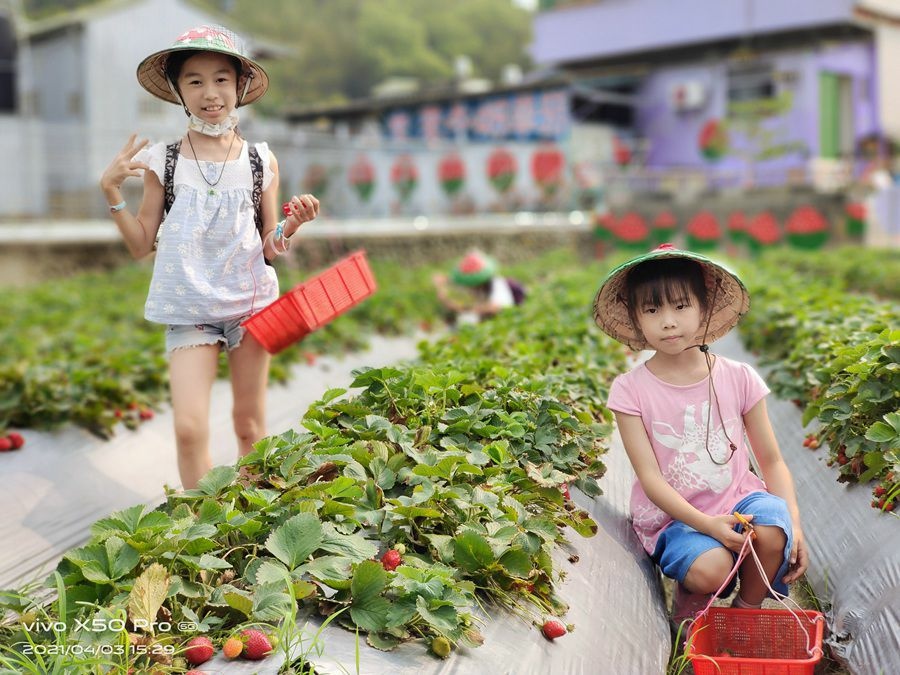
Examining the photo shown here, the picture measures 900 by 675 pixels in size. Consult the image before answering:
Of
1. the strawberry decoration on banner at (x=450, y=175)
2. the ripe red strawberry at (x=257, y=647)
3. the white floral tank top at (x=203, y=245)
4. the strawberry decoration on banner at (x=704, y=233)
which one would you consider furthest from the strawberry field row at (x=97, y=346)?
the strawberry decoration on banner at (x=704, y=233)

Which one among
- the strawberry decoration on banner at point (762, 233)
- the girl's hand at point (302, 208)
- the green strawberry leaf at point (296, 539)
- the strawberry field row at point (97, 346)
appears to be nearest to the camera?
the green strawberry leaf at point (296, 539)

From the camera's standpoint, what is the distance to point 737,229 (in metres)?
19.5

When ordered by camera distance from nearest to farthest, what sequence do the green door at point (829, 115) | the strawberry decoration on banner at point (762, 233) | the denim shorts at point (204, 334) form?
1. the denim shorts at point (204, 334)
2. the strawberry decoration on banner at point (762, 233)
3. the green door at point (829, 115)

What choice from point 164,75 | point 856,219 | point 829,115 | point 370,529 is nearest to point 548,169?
point 856,219

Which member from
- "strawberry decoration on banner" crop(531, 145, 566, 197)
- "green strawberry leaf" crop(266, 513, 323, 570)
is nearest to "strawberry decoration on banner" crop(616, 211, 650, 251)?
"strawberry decoration on banner" crop(531, 145, 566, 197)

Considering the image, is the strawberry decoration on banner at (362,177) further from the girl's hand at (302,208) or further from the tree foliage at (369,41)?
the tree foliage at (369,41)

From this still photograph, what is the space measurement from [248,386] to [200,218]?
717mm

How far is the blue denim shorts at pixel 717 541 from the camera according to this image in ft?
9.15

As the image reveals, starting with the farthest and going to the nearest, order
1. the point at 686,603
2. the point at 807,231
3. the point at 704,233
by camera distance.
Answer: the point at 704,233
the point at 807,231
the point at 686,603

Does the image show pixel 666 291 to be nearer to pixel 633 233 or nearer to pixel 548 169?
pixel 633 233

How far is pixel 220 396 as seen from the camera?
5766 millimetres

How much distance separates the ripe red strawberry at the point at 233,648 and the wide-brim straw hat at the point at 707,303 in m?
1.58

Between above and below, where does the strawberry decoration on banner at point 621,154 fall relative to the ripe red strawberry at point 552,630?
above

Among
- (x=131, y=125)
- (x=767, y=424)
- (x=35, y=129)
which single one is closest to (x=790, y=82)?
(x=131, y=125)
